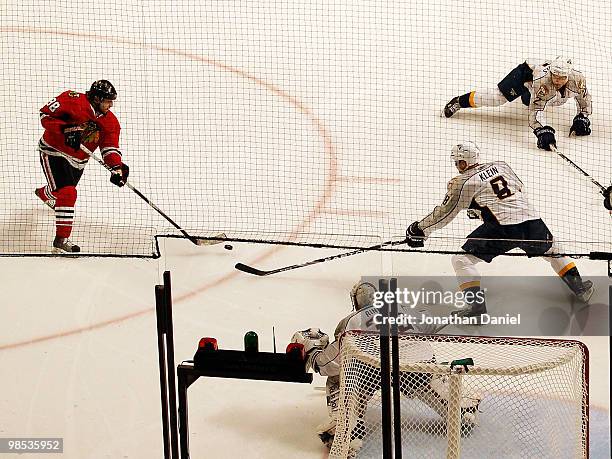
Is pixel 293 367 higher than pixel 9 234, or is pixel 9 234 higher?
pixel 9 234

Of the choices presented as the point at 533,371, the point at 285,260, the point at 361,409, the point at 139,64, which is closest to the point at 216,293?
the point at 285,260

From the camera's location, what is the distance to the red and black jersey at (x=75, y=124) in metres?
5.98

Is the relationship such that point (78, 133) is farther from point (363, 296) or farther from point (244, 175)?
point (363, 296)

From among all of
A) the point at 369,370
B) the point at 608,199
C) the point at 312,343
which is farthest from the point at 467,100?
the point at 369,370

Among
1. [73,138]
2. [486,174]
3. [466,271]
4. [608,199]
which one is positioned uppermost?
[73,138]

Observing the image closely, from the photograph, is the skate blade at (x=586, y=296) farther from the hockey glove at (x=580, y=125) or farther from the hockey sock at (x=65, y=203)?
the hockey sock at (x=65, y=203)

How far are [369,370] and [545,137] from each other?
3.41 m

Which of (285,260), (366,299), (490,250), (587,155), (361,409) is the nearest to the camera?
(361,409)

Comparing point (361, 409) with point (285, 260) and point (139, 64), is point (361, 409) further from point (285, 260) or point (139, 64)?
point (139, 64)

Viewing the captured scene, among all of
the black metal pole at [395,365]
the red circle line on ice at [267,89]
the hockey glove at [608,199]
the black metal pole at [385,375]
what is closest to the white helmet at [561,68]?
the hockey glove at [608,199]

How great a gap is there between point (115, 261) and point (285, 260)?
32.8 inches

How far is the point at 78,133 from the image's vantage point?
598 centimetres

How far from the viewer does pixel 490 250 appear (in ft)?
17.5

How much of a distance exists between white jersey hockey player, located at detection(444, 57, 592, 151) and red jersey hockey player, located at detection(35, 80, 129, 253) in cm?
237
